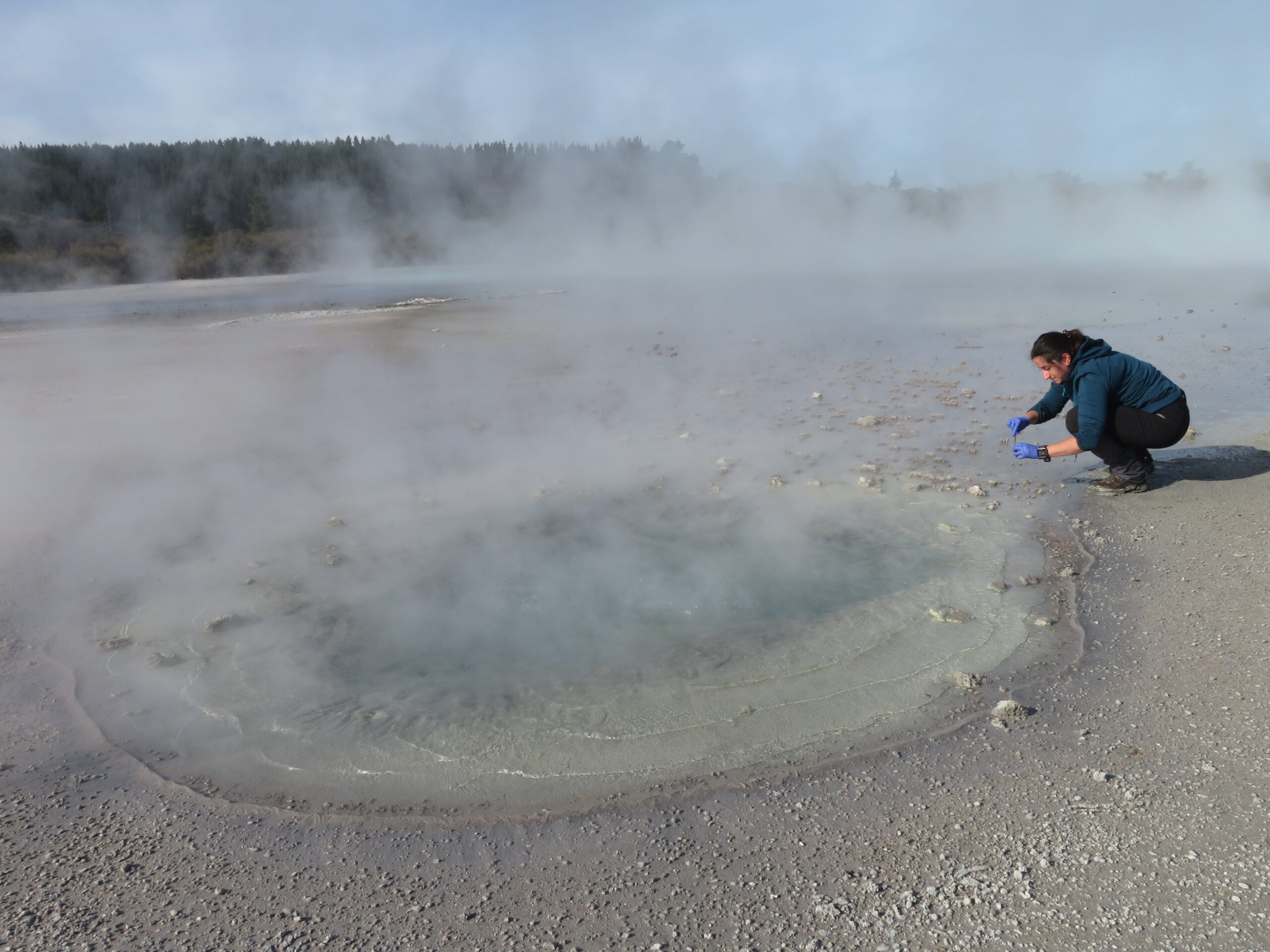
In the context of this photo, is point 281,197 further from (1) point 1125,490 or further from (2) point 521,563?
(1) point 1125,490

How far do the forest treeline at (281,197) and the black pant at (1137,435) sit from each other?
14965 mm

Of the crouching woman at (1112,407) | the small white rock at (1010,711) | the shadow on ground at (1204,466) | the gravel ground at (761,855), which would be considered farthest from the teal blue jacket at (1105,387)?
the small white rock at (1010,711)

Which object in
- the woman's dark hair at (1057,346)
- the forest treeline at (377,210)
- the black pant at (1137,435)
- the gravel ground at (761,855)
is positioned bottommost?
the gravel ground at (761,855)

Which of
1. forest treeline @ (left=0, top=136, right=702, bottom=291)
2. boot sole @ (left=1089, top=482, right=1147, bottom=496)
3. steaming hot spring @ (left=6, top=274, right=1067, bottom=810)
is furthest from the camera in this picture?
forest treeline @ (left=0, top=136, right=702, bottom=291)

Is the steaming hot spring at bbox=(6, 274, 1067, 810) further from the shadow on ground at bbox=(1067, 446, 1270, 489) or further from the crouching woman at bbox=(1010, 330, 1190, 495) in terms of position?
the shadow on ground at bbox=(1067, 446, 1270, 489)

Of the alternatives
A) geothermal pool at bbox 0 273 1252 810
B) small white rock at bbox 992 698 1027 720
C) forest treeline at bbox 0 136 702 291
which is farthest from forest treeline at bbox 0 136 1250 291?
small white rock at bbox 992 698 1027 720

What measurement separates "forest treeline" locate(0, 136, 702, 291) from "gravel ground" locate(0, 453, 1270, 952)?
1652 centimetres

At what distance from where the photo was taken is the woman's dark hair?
12.6ft

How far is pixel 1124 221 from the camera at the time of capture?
89.1ft

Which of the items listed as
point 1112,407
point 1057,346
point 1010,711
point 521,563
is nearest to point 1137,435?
point 1112,407

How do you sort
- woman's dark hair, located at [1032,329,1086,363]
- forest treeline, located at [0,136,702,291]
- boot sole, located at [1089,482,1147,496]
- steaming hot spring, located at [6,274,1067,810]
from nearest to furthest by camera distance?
steaming hot spring, located at [6,274,1067,810]
woman's dark hair, located at [1032,329,1086,363]
boot sole, located at [1089,482,1147,496]
forest treeline, located at [0,136,702,291]

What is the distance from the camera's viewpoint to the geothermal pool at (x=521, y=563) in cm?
232

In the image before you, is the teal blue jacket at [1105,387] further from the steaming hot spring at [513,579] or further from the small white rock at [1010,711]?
the small white rock at [1010,711]

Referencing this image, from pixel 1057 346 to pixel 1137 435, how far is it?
59 centimetres
